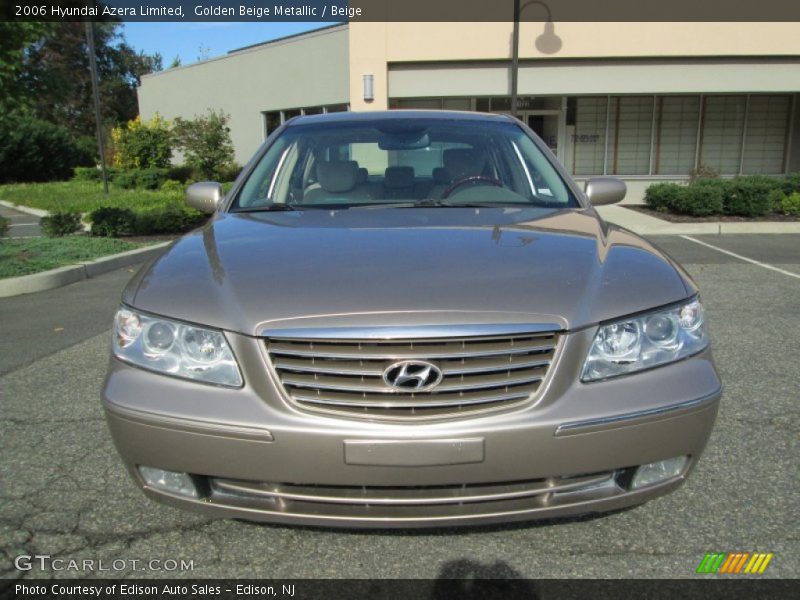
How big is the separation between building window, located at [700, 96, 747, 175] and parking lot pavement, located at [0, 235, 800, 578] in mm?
16999

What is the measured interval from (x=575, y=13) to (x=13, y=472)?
1556cm

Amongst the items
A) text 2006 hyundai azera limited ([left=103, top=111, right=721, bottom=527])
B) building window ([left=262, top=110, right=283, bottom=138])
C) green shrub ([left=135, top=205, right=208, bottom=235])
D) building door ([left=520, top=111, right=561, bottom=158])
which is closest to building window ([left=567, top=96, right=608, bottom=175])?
building door ([left=520, top=111, right=561, bottom=158])

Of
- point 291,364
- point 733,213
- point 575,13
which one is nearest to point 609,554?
point 291,364

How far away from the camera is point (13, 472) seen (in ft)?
9.75

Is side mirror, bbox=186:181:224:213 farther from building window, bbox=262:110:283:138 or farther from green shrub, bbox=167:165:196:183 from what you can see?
building window, bbox=262:110:283:138

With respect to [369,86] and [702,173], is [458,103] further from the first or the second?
[702,173]

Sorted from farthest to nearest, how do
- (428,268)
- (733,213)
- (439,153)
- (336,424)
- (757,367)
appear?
1. (733,213)
2. (757,367)
3. (439,153)
4. (428,268)
5. (336,424)

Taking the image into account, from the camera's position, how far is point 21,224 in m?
14.9

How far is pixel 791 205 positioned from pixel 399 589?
13060 millimetres

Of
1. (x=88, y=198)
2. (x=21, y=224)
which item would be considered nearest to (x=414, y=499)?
(x=21, y=224)

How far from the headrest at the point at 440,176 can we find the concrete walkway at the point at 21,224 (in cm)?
930

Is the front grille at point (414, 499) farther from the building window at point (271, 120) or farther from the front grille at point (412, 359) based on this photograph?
the building window at point (271, 120)

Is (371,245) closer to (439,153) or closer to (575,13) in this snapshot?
(439,153)

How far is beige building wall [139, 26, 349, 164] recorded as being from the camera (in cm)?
2027
